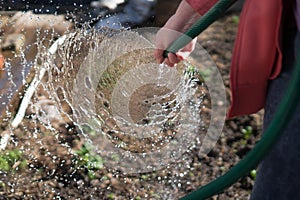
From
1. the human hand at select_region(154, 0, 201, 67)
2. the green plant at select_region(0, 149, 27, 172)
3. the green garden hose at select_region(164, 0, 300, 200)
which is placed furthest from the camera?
the green plant at select_region(0, 149, 27, 172)

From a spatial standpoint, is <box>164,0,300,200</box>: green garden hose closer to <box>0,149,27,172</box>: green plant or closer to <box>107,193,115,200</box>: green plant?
<box>107,193,115,200</box>: green plant

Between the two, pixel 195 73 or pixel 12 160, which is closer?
pixel 12 160

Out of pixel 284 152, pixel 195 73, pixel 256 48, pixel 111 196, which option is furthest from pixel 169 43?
pixel 195 73

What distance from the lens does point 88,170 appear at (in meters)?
1.83

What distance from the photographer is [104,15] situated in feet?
7.57

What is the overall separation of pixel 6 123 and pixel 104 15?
25.1 inches

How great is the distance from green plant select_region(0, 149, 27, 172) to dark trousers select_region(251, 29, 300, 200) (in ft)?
3.56

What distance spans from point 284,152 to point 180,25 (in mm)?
312

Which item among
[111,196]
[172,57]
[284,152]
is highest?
[172,57]

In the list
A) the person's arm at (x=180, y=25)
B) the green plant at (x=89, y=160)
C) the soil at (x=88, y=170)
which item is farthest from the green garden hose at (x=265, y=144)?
the green plant at (x=89, y=160)

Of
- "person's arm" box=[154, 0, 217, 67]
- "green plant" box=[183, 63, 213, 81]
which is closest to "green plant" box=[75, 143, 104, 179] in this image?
"green plant" box=[183, 63, 213, 81]

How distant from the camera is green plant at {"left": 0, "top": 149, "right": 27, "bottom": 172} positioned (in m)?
1.85

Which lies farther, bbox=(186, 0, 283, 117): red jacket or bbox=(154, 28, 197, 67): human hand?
bbox=(154, 28, 197, 67): human hand

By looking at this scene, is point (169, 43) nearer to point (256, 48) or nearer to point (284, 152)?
point (256, 48)
